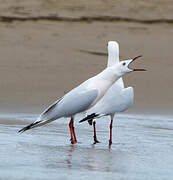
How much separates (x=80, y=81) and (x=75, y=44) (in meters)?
1.84

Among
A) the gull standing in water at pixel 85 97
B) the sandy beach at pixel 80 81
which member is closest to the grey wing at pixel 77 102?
the gull standing in water at pixel 85 97

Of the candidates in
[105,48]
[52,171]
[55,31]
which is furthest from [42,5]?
[52,171]

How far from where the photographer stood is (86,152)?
8.63 meters

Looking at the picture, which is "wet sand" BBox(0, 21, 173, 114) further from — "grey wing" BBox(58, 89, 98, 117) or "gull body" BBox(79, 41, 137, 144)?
"grey wing" BBox(58, 89, 98, 117)

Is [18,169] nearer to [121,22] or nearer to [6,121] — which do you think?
[6,121]

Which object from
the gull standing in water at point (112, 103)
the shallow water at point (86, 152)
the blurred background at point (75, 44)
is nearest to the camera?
the shallow water at point (86, 152)

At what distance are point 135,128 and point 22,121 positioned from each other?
1.69 meters

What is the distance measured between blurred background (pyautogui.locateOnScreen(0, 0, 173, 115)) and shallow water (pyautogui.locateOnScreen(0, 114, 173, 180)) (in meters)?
3.01

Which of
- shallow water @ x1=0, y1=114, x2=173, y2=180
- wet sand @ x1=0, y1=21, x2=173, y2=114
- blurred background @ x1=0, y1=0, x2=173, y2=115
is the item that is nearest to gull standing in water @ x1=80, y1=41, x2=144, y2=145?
shallow water @ x1=0, y1=114, x2=173, y2=180

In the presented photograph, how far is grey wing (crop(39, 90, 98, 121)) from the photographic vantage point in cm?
951

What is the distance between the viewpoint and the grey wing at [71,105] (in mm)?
9508

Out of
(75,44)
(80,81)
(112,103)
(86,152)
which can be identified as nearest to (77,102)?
(112,103)

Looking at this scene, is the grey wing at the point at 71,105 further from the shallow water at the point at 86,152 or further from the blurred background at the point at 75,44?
the blurred background at the point at 75,44

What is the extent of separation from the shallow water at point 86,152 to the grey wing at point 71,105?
12.0 inches
